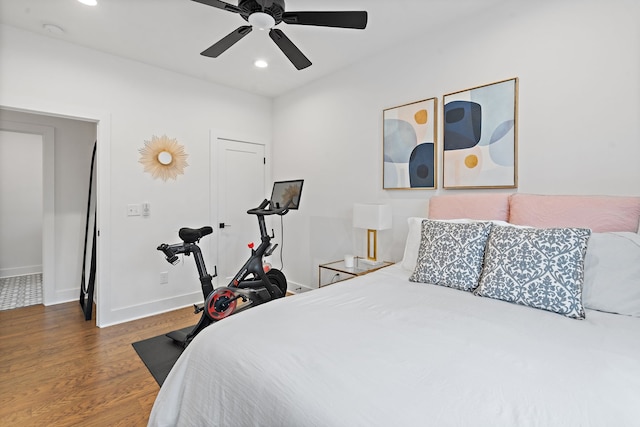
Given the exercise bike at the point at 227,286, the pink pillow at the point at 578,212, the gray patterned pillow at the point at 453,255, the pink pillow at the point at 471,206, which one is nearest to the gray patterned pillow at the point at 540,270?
the gray patterned pillow at the point at 453,255

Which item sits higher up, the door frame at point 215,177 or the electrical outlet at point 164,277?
the door frame at point 215,177

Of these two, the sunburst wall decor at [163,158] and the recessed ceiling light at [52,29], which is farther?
the sunburst wall decor at [163,158]

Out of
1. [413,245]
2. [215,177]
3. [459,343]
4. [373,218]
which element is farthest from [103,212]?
[459,343]

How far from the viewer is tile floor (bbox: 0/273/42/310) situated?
12.3 feet

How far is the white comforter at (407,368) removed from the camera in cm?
80

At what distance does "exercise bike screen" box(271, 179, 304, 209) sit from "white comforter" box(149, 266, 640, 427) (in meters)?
1.63

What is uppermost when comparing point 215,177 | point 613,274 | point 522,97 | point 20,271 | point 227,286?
point 522,97

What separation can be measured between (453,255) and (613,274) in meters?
0.72

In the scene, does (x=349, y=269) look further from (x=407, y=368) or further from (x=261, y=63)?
(x=261, y=63)

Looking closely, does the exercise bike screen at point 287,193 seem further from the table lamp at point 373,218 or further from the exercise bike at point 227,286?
the table lamp at point 373,218

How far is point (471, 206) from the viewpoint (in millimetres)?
2297

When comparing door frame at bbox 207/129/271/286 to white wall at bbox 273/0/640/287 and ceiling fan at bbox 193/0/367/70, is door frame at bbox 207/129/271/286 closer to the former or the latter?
→ white wall at bbox 273/0/640/287

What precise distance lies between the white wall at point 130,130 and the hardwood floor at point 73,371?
39 centimetres

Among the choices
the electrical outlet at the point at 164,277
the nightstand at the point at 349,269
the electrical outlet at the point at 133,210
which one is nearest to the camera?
the nightstand at the point at 349,269
